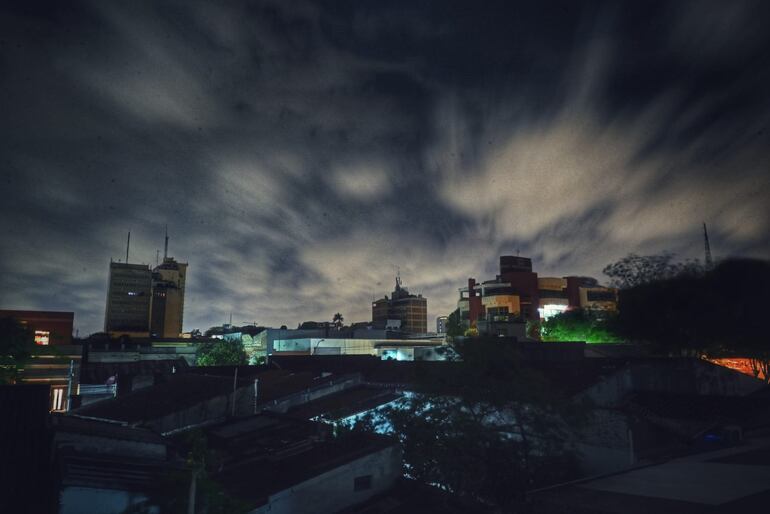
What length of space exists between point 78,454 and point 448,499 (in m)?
13.1

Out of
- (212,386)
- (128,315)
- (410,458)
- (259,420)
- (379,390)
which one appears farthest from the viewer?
(128,315)

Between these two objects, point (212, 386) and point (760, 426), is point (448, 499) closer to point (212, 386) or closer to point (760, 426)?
point (212, 386)

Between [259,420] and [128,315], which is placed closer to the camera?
[259,420]

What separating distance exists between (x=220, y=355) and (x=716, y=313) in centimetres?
6370

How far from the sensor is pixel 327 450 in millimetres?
20734

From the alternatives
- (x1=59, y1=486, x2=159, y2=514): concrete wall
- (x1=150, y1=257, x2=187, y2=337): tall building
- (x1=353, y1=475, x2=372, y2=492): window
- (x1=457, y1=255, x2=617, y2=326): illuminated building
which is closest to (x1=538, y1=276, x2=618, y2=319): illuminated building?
(x1=457, y1=255, x2=617, y2=326): illuminated building

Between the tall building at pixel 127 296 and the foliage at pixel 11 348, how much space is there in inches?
6634

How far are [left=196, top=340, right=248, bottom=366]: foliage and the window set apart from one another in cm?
5507

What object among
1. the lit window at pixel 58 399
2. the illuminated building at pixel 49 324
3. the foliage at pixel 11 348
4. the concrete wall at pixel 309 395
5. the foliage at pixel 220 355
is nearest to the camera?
the foliage at pixel 11 348

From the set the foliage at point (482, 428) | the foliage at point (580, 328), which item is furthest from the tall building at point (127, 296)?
the foliage at point (482, 428)

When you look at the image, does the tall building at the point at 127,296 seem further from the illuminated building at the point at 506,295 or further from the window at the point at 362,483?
the window at the point at 362,483

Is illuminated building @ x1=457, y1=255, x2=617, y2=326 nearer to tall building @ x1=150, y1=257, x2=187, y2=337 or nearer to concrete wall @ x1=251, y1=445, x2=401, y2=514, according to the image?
concrete wall @ x1=251, y1=445, x2=401, y2=514

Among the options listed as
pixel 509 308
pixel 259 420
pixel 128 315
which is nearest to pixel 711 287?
pixel 259 420

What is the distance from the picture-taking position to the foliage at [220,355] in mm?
71562
